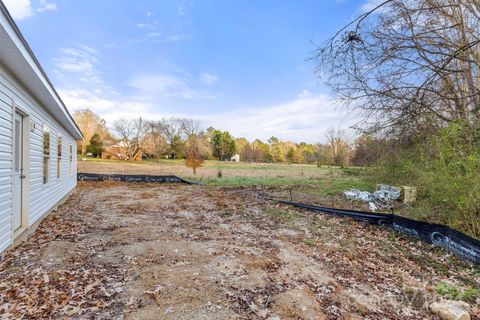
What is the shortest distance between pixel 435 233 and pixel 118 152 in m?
45.3

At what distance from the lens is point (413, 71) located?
6875 mm

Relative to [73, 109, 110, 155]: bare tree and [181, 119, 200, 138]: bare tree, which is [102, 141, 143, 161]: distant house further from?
[181, 119, 200, 138]: bare tree

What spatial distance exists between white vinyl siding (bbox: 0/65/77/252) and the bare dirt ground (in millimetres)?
407

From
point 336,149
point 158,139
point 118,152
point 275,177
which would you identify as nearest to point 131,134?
point 158,139

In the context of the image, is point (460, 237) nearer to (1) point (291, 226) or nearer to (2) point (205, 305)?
(1) point (291, 226)

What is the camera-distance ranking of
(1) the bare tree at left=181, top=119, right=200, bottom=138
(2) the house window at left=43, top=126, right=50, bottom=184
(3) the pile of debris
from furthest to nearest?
(1) the bare tree at left=181, top=119, right=200, bottom=138, (3) the pile of debris, (2) the house window at left=43, top=126, right=50, bottom=184

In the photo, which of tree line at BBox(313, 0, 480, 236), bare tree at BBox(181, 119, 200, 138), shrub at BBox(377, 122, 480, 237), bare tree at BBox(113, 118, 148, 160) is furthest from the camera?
bare tree at BBox(181, 119, 200, 138)

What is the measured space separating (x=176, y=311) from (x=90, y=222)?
447 centimetres

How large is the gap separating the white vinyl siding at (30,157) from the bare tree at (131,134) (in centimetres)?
3459

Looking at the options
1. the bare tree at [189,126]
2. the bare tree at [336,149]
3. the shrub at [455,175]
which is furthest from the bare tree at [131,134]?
the shrub at [455,175]

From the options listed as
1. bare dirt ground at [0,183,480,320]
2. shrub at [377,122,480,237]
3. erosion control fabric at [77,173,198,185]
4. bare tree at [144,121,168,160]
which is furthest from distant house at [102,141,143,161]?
shrub at [377,122,480,237]

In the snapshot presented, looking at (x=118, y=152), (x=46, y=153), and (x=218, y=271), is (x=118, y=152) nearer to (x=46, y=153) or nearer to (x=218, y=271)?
(x=46, y=153)

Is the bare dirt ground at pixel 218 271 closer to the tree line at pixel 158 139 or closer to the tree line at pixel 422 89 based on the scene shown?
the tree line at pixel 422 89

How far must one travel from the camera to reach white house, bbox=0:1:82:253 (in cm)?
331
